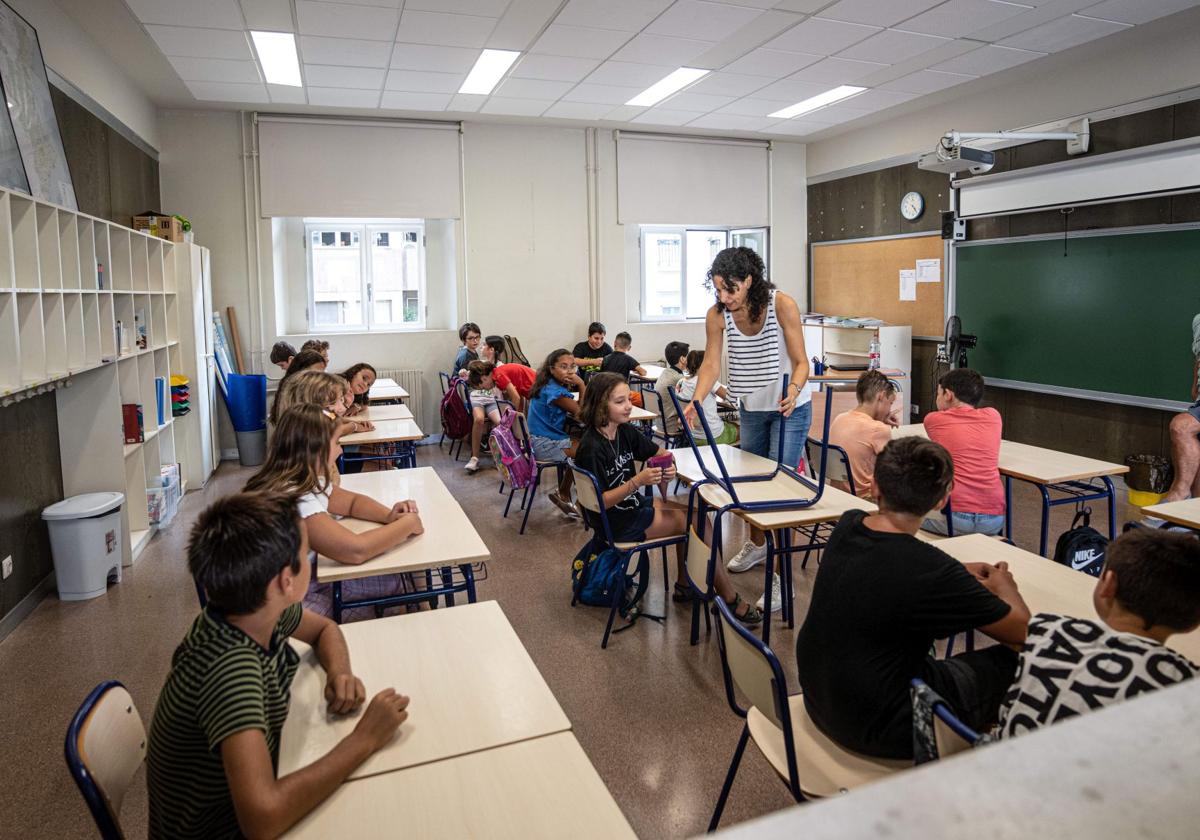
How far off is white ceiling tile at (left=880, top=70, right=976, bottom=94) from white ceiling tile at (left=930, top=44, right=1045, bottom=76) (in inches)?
4.8

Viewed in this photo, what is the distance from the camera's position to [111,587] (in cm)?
431

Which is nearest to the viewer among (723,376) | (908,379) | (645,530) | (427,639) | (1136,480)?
(427,639)

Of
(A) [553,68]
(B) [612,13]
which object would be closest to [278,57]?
(A) [553,68]

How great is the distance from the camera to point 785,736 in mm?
1677

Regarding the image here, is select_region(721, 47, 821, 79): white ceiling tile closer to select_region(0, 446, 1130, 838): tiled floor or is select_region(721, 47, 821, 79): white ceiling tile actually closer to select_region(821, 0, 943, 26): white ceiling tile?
select_region(821, 0, 943, 26): white ceiling tile

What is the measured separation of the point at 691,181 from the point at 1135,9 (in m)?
4.83

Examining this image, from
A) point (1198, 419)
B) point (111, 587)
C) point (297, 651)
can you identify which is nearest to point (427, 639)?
point (297, 651)

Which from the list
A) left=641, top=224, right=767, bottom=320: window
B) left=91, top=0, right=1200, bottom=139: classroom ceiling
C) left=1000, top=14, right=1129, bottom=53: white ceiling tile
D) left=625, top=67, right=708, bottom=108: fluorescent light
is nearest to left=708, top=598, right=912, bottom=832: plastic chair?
left=91, top=0, right=1200, bottom=139: classroom ceiling

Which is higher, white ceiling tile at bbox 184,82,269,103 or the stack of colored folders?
white ceiling tile at bbox 184,82,269,103

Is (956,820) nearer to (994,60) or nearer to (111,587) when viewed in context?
(111,587)

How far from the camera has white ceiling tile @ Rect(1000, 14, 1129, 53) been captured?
5327 mm

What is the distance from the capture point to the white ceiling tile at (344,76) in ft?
20.6

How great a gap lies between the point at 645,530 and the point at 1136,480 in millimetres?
4224

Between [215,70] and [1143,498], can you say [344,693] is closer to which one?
[1143,498]
